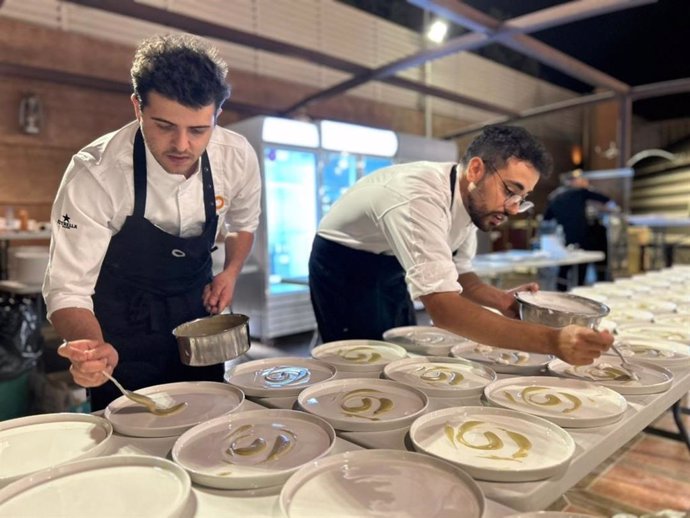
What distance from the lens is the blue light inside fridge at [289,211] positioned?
5.29 meters

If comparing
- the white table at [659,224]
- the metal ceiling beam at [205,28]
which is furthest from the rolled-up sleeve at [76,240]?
the white table at [659,224]

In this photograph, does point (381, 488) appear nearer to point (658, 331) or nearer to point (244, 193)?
point (244, 193)

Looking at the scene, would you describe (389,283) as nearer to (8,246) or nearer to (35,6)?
(8,246)

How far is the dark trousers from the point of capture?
1982mm

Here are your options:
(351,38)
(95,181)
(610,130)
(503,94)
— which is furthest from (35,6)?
(610,130)

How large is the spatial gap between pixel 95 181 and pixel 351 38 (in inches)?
267

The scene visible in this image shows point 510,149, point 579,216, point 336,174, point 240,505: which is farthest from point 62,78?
point 579,216

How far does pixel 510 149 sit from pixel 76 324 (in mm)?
1275

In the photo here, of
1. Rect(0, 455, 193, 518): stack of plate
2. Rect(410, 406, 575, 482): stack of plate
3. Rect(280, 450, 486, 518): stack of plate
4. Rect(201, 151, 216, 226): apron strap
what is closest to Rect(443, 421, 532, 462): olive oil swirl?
Rect(410, 406, 575, 482): stack of plate

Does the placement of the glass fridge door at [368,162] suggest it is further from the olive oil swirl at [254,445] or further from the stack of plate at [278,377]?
the olive oil swirl at [254,445]

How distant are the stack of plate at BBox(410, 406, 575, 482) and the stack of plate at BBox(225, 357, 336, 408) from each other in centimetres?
36

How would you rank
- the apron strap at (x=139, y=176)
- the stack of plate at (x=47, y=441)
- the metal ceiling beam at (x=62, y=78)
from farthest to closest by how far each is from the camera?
the metal ceiling beam at (x=62, y=78), the apron strap at (x=139, y=176), the stack of plate at (x=47, y=441)

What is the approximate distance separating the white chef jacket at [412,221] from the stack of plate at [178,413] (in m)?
0.58

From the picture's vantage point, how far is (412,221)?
1452 mm
